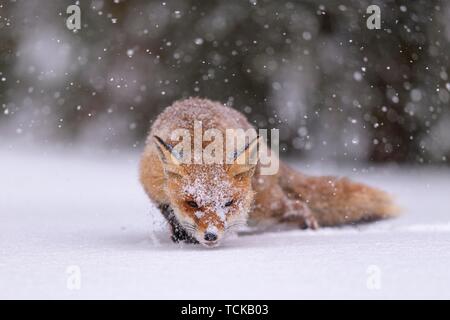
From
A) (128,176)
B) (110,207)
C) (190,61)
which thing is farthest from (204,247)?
(190,61)

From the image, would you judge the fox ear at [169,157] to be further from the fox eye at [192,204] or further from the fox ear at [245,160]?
the fox ear at [245,160]

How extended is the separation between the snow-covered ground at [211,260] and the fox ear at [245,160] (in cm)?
49

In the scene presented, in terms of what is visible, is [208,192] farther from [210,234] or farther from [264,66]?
[264,66]

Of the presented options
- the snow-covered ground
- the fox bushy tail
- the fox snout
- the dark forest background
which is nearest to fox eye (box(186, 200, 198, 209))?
the fox snout

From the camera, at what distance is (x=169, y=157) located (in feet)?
14.0

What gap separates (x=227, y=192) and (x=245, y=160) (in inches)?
10.4

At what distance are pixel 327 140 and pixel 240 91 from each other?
1.63 meters

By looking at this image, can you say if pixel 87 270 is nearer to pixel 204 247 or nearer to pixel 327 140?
pixel 204 247

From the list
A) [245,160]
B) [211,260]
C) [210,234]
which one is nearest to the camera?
[211,260]

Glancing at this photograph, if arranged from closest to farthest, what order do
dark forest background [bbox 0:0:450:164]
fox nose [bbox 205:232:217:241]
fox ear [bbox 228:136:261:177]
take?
fox nose [bbox 205:232:217:241]
fox ear [bbox 228:136:261:177]
dark forest background [bbox 0:0:450:164]

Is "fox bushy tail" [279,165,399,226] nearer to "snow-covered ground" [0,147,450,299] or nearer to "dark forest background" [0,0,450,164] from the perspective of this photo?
"snow-covered ground" [0,147,450,299]

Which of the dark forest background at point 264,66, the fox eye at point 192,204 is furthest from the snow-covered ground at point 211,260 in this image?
the dark forest background at point 264,66

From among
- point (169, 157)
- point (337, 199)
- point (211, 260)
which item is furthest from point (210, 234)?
point (337, 199)

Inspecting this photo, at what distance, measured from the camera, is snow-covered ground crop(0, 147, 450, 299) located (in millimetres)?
3025
